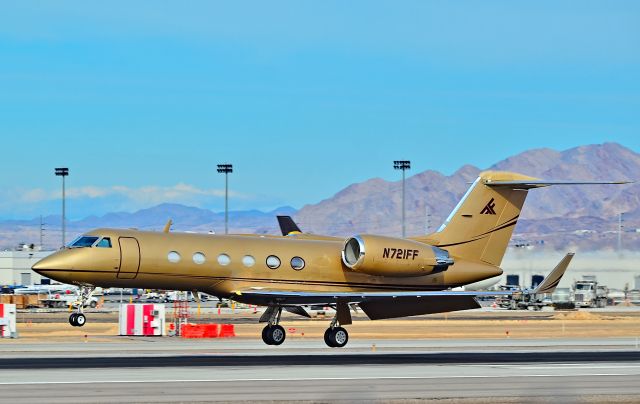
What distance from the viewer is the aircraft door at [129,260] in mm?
38094

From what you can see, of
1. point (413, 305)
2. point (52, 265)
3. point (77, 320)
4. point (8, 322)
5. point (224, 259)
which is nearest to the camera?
point (77, 320)

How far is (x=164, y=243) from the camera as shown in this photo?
38781mm

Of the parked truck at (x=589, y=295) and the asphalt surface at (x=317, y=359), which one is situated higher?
the asphalt surface at (x=317, y=359)

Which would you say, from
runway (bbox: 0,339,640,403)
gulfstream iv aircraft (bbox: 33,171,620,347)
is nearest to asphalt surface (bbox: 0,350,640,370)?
runway (bbox: 0,339,640,403)

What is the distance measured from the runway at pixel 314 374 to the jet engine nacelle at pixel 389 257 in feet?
9.81

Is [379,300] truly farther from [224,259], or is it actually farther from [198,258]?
[198,258]

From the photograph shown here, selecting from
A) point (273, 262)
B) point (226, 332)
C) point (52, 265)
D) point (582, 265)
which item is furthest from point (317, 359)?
point (582, 265)

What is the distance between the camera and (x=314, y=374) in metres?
28.2

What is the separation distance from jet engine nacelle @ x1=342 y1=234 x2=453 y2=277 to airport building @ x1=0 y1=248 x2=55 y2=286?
108 metres

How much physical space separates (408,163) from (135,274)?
275ft

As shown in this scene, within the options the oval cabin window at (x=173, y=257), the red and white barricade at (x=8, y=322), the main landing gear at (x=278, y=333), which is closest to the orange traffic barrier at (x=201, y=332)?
the red and white barricade at (x=8, y=322)

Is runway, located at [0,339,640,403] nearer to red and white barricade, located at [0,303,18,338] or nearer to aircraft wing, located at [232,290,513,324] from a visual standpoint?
aircraft wing, located at [232,290,513,324]

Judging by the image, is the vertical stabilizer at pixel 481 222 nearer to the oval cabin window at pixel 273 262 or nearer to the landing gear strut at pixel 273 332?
the oval cabin window at pixel 273 262

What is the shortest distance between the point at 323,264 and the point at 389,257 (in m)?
2.46
